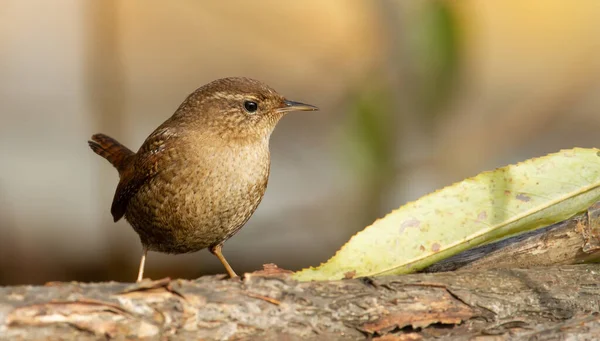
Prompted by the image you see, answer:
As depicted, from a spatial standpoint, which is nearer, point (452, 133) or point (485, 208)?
point (485, 208)

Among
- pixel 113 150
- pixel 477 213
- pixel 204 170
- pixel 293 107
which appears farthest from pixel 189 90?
pixel 477 213

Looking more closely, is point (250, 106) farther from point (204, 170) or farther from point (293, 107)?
point (204, 170)

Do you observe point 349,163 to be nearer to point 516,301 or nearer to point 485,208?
point 485,208

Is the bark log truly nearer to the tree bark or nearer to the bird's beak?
the tree bark

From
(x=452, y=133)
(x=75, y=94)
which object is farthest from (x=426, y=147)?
(x=75, y=94)

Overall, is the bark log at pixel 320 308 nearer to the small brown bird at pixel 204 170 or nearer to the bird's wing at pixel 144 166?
the small brown bird at pixel 204 170

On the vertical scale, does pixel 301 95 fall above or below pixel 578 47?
below

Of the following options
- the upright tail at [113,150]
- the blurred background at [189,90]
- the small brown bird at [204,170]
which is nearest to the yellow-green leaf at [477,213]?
the blurred background at [189,90]
